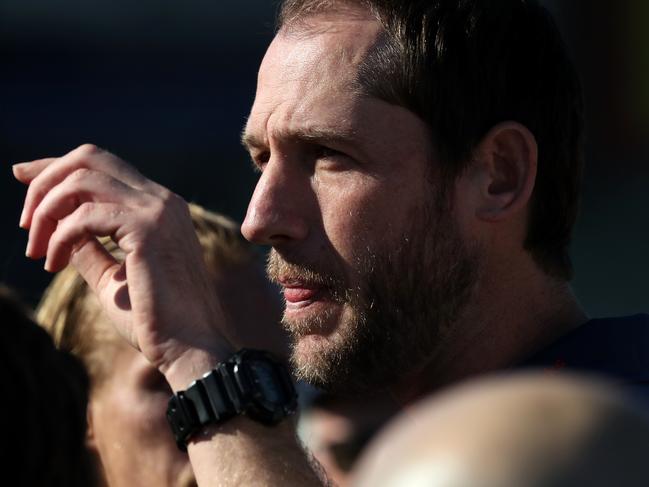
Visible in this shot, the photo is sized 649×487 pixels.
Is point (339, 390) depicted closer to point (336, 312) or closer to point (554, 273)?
point (336, 312)

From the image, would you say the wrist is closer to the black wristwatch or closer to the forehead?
the black wristwatch

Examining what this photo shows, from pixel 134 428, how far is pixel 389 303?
2.71 ft

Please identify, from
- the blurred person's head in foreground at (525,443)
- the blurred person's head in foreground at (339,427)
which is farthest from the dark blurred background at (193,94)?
the blurred person's head in foreground at (525,443)

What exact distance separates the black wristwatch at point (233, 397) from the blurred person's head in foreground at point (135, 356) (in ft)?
1.78

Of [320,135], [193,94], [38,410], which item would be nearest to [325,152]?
[320,135]

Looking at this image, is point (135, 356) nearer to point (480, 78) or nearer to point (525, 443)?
point (480, 78)

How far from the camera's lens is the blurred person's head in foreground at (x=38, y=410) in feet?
5.46

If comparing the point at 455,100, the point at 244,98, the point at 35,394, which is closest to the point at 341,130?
the point at 455,100

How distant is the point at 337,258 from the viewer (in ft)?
8.05

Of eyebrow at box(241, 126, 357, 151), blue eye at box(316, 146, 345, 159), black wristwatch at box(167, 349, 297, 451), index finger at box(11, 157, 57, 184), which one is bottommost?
black wristwatch at box(167, 349, 297, 451)

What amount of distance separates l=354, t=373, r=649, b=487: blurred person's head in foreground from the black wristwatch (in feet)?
4.37

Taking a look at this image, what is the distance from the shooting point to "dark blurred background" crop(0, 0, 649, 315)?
32.4ft

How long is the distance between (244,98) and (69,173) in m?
7.91

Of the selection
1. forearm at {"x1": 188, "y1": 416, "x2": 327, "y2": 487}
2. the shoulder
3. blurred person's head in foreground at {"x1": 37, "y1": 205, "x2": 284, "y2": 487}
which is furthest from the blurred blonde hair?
the shoulder
